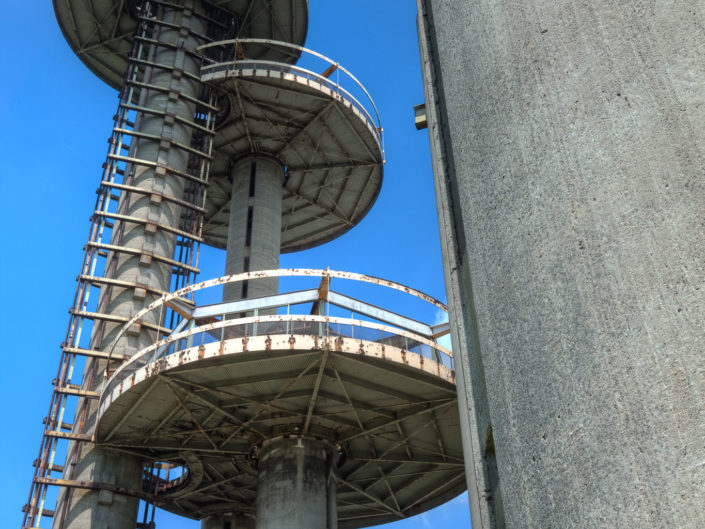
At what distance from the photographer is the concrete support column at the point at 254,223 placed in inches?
1473

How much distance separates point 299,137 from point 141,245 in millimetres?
12660

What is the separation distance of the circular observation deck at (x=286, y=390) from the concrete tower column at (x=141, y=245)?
128 centimetres

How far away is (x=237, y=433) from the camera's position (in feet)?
95.2

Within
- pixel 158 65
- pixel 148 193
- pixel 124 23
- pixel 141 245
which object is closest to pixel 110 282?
pixel 141 245

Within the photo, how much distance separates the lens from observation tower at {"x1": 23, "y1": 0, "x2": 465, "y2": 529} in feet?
83.9

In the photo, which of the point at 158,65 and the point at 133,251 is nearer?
the point at 133,251

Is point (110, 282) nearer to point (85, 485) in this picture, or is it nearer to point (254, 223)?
point (85, 485)

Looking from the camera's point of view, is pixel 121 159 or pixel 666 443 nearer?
pixel 666 443

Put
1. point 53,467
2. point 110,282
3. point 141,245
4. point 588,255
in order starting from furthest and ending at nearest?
point 141,245 < point 110,282 < point 53,467 < point 588,255

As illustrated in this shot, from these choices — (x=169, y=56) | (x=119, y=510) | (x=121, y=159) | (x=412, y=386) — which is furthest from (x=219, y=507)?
(x=169, y=56)

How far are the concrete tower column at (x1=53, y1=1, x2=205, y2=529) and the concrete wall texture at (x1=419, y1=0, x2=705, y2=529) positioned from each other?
25.9m

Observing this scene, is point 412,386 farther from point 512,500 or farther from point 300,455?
point 512,500

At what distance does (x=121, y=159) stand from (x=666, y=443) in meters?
36.2

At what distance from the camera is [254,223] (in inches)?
1561
